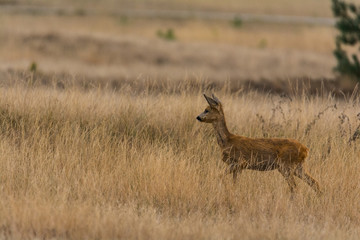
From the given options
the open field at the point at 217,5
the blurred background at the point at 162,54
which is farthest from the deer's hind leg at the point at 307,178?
the open field at the point at 217,5

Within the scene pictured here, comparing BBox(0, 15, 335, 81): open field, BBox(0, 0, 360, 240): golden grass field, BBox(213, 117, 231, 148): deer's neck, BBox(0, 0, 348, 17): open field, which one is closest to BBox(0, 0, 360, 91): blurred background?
BBox(0, 15, 335, 81): open field

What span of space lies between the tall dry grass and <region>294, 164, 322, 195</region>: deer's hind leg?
0.43 ft

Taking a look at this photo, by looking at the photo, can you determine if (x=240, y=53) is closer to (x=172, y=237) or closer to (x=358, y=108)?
(x=358, y=108)

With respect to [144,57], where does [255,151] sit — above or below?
below

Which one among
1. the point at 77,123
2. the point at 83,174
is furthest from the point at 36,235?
the point at 77,123

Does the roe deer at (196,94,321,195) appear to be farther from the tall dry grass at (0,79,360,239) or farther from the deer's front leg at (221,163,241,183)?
the tall dry grass at (0,79,360,239)

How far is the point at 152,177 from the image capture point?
27.0ft

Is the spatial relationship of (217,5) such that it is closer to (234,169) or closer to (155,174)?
(155,174)

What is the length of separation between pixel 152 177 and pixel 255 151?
51.6 inches

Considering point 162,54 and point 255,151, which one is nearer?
point 255,151

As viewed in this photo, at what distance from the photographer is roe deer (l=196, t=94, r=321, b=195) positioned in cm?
764

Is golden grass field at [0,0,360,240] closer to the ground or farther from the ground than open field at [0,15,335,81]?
closer to the ground

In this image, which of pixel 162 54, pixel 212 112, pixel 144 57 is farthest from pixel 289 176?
pixel 162 54

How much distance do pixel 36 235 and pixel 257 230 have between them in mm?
2071
